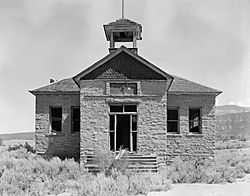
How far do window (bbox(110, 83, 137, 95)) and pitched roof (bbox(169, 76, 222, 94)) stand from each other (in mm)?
3800

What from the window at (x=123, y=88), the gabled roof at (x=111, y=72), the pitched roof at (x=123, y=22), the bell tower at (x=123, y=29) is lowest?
the window at (x=123, y=88)

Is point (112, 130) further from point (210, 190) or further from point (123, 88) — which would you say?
point (210, 190)

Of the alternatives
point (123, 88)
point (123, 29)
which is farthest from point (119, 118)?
point (123, 29)

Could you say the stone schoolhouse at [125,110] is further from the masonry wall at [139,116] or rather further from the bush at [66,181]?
the bush at [66,181]

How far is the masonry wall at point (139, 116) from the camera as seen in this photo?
2216 cm

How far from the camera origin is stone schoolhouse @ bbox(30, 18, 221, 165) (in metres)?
22.2

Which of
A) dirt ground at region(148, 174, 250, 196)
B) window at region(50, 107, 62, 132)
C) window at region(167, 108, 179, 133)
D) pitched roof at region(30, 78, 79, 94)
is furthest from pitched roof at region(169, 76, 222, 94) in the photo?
dirt ground at region(148, 174, 250, 196)

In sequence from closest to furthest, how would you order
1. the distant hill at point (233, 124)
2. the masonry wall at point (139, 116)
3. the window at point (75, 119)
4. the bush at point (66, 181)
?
the bush at point (66, 181) < the masonry wall at point (139, 116) < the window at point (75, 119) < the distant hill at point (233, 124)

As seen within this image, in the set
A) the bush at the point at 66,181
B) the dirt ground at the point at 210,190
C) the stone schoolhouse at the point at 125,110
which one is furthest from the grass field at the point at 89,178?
the stone schoolhouse at the point at 125,110

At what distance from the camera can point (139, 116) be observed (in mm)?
22250

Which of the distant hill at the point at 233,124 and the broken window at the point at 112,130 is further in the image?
the distant hill at the point at 233,124

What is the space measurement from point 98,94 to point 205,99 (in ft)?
23.9

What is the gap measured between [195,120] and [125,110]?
5.72 meters

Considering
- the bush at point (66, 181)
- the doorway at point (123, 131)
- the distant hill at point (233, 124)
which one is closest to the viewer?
the bush at point (66, 181)
